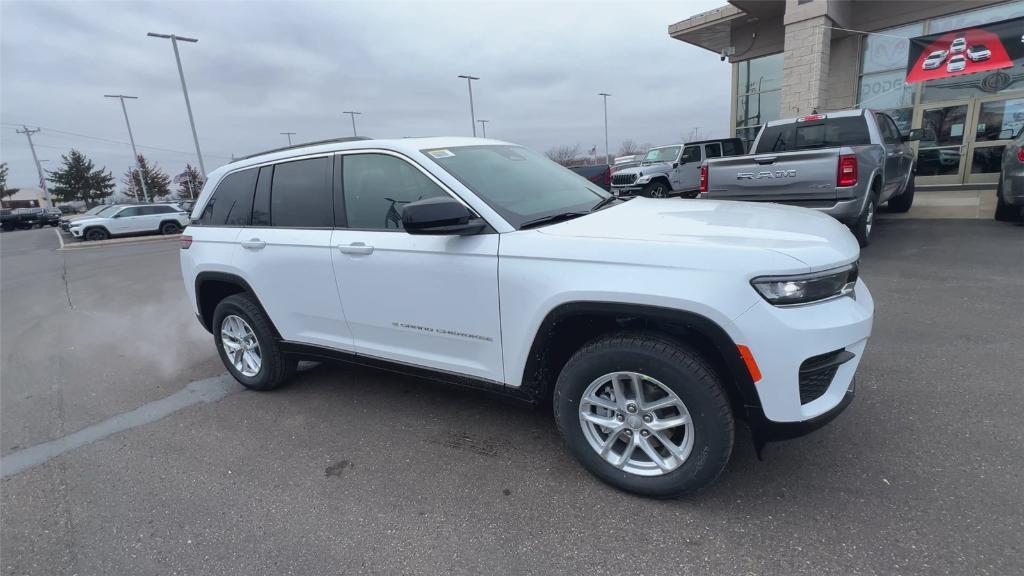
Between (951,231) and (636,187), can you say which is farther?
(636,187)

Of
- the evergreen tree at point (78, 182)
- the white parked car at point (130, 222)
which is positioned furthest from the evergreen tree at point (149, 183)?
Result: the white parked car at point (130, 222)

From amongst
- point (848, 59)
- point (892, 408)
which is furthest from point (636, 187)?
point (892, 408)

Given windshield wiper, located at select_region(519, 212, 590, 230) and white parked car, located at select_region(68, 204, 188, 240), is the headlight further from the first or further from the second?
white parked car, located at select_region(68, 204, 188, 240)

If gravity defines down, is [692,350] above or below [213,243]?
below

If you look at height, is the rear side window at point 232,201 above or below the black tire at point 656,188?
above

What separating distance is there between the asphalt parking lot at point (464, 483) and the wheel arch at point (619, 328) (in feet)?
1.72

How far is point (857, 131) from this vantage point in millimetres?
7566

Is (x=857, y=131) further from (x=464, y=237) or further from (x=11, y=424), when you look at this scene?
(x=11, y=424)

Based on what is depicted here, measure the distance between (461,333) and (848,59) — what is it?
15.8 meters

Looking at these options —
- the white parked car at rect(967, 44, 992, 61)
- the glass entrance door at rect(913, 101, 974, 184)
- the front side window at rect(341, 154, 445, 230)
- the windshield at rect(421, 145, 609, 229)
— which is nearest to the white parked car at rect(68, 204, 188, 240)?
the front side window at rect(341, 154, 445, 230)

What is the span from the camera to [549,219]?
9.46 feet

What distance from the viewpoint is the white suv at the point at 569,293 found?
87.3 inches

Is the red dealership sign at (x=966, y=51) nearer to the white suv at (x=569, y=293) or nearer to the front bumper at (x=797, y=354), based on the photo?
the white suv at (x=569, y=293)

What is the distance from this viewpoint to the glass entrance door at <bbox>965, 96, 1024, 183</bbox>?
40.8ft
